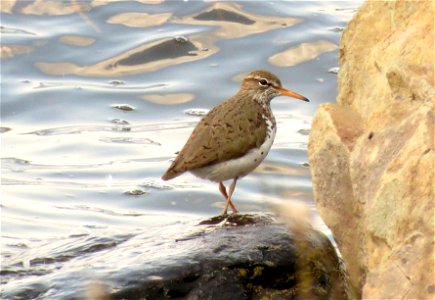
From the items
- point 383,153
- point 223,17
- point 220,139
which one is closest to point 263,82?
point 220,139

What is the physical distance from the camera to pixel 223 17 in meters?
14.9

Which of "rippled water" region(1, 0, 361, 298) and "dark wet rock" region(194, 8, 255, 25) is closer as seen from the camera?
"rippled water" region(1, 0, 361, 298)

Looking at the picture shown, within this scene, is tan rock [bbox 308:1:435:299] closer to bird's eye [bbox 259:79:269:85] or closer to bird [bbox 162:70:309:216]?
bird [bbox 162:70:309:216]

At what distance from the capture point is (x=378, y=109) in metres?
6.22

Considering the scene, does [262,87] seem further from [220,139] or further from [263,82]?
[220,139]

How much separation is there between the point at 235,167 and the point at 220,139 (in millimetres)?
218

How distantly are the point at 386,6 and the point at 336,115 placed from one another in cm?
71

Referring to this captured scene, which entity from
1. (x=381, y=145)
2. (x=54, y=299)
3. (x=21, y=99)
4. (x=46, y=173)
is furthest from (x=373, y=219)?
(x=21, y=99)

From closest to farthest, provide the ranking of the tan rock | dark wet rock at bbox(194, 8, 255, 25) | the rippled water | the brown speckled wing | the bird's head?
the tan rock
the brown speckled wing
the bird's head
the rippled water
dark wet rock at bbox(194, 8, 255, 25)

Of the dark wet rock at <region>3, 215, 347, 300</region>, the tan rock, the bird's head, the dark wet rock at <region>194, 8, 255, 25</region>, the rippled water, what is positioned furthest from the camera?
the dark wet rock at <region>194, 8, 255, 25</region>

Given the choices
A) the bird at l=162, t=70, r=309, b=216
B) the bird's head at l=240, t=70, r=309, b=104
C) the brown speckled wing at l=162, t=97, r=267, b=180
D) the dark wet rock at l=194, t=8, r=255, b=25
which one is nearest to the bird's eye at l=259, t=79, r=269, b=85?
the bird's head at l=240, t=70, r=309, b=104

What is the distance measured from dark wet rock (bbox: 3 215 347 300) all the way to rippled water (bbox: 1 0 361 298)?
0.67 meters

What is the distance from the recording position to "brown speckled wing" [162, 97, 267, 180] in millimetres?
7641

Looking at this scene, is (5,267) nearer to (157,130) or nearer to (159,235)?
(159,235)
